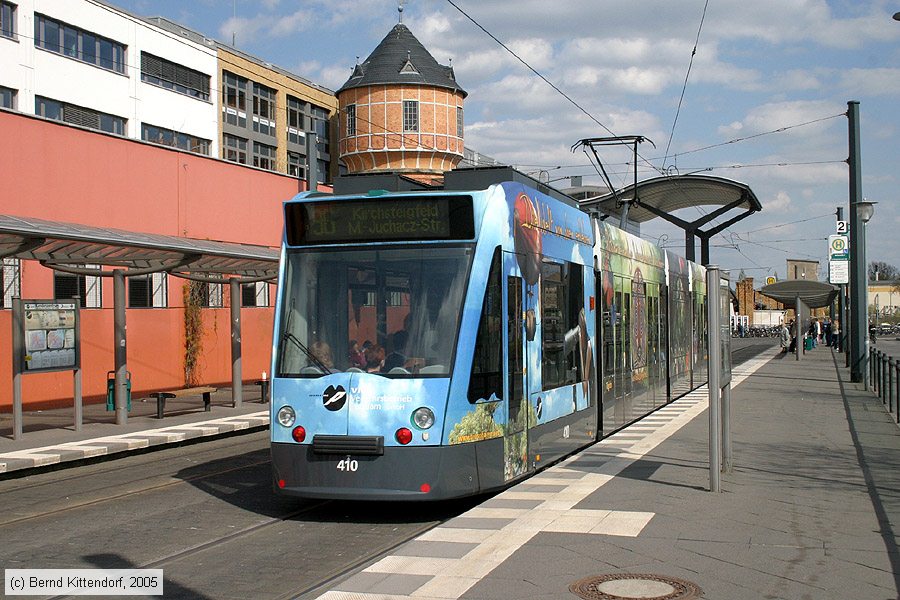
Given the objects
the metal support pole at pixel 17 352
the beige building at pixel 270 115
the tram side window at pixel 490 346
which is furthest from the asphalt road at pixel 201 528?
the beige building at pixel 270 115

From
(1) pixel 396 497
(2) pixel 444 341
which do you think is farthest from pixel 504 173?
(1) pixel 396 497

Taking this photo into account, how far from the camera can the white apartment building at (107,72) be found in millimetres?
38188

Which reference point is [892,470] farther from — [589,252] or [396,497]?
[396,497]

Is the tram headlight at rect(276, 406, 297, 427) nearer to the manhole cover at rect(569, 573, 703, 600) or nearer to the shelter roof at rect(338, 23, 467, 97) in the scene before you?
the manhole cover at rect(569, 573, 703, 600)

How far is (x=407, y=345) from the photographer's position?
32.5ft

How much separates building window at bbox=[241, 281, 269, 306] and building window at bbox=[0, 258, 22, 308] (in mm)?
9886

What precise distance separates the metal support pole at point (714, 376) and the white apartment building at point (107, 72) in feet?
99.0

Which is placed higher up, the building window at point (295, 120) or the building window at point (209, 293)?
the building window at point (295, 120)

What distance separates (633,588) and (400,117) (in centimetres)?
5070

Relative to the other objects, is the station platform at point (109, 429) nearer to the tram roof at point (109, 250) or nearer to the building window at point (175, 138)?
the tram roof at point (109, 250)

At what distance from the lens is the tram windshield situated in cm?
988

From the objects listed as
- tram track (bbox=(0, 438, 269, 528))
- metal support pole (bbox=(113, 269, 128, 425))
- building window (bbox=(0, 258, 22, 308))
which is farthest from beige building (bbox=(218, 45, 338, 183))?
tram track (bbox=(0, 438, 269, 528))

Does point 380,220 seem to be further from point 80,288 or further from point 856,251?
point 856,251

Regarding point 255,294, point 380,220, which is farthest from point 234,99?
point 380,220
